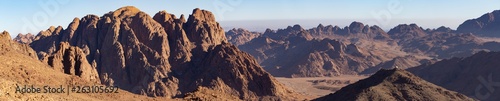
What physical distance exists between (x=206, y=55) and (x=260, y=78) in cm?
2143

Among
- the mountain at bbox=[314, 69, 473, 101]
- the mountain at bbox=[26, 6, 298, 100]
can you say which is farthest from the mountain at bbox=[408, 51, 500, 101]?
the mountain at bbox=[314, 69, 473, 101]

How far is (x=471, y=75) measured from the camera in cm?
15338

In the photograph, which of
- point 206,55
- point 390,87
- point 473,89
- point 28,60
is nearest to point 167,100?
point 28,60

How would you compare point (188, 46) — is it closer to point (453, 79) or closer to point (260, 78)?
point (260, 78)

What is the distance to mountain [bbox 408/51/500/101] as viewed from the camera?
468 feet

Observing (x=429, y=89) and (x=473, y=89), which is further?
(x=473, y=89)

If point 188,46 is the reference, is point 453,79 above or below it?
below

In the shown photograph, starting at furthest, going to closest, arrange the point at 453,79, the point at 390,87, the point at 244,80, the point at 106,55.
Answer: the point at 453,79 < the point at 106,55 < the point at 244,80 < the point at 390,87

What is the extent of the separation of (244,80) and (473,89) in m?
69.0

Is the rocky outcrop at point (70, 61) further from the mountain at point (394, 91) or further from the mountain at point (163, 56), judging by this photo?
the mountain at point (394, 91)

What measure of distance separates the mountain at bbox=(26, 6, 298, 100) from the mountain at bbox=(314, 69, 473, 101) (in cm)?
4827

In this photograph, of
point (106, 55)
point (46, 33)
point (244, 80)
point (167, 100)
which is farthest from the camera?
point (46, 33)

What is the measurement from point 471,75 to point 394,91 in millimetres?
84863

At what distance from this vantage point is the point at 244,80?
138m
